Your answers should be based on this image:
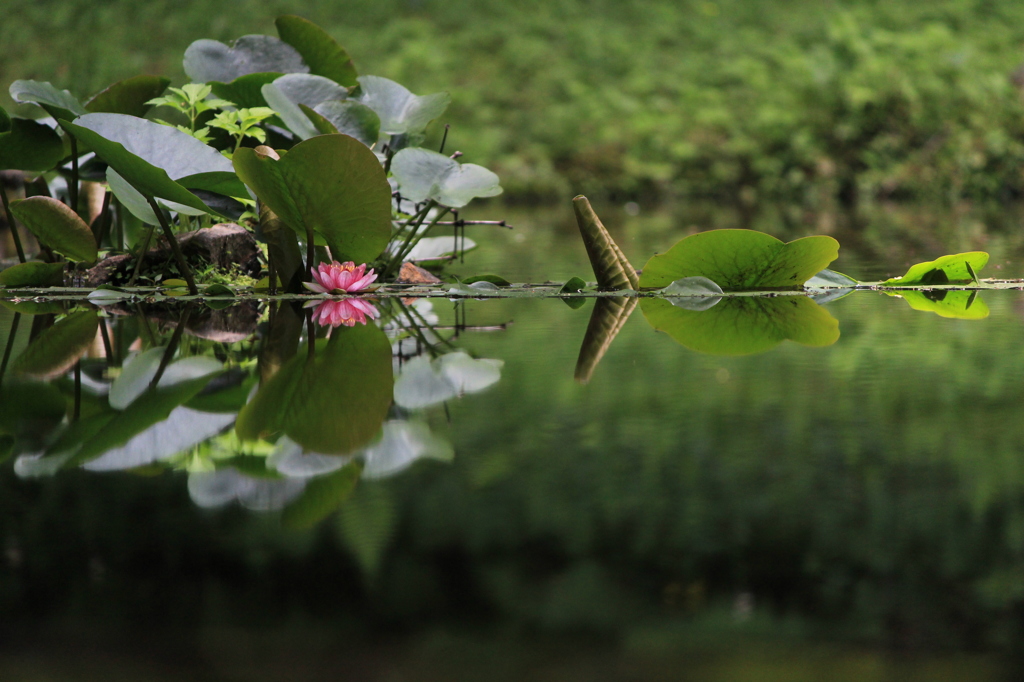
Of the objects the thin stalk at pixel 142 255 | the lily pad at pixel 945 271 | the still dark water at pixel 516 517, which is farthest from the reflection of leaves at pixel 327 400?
the lily pad at pixel 945 271

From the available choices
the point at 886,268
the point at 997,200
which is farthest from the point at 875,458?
the point at 997,200

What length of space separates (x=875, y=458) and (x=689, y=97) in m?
6.42

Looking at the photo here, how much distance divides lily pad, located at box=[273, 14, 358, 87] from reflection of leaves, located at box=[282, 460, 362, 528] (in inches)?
63.9

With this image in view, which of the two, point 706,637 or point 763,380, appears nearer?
point 706,637

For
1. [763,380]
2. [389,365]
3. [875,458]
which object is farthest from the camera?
[389,365]

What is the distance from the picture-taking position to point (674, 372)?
3.41 feet

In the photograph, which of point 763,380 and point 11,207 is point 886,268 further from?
point 11,207

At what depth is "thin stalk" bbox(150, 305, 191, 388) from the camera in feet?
3.42

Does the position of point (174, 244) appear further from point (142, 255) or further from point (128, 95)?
point (128, 95)

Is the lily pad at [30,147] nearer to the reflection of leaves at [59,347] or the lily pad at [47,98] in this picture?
the lily pad at [47,98]

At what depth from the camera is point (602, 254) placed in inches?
69.8

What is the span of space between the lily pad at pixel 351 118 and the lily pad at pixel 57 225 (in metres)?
0.45

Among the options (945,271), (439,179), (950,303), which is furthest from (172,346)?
(945,271)

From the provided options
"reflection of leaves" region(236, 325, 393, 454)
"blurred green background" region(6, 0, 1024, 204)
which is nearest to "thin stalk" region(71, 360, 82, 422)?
"reflection of leaves" region(236, 325, 393, 454)
